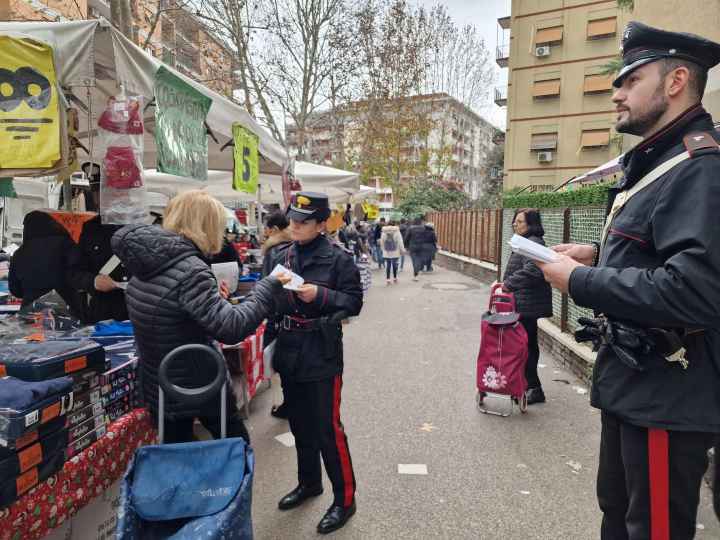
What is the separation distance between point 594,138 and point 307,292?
2922 cm

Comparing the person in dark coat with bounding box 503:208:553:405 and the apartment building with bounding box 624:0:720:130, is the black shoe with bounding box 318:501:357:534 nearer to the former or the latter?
the person in dark coat with bounding box 503:208:553:405

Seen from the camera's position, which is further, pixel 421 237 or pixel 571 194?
pixel 421 237

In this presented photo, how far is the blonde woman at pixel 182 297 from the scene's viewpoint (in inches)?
87.0

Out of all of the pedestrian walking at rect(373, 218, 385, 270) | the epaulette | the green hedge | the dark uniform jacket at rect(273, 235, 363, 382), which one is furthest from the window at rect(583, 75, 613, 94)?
the epaulette

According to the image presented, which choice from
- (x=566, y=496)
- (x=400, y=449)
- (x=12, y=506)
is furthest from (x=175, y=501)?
(x=566, y=496)

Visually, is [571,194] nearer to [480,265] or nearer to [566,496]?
[566,496]

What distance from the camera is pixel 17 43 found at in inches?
96.3

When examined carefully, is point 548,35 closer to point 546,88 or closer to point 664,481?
point 546,88

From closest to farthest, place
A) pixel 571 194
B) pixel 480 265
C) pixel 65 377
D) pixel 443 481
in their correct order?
1. pixel 65 377
2. pixel 443 481
3. pixel 571 194
4. pixel 480 265

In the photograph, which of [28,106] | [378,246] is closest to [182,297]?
[28,106]

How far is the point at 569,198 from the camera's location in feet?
22.0

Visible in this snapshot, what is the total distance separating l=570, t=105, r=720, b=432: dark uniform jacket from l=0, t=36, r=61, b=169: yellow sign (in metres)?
2.73

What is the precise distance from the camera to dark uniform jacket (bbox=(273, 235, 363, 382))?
9.30ft

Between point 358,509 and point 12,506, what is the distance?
1.99 metres
